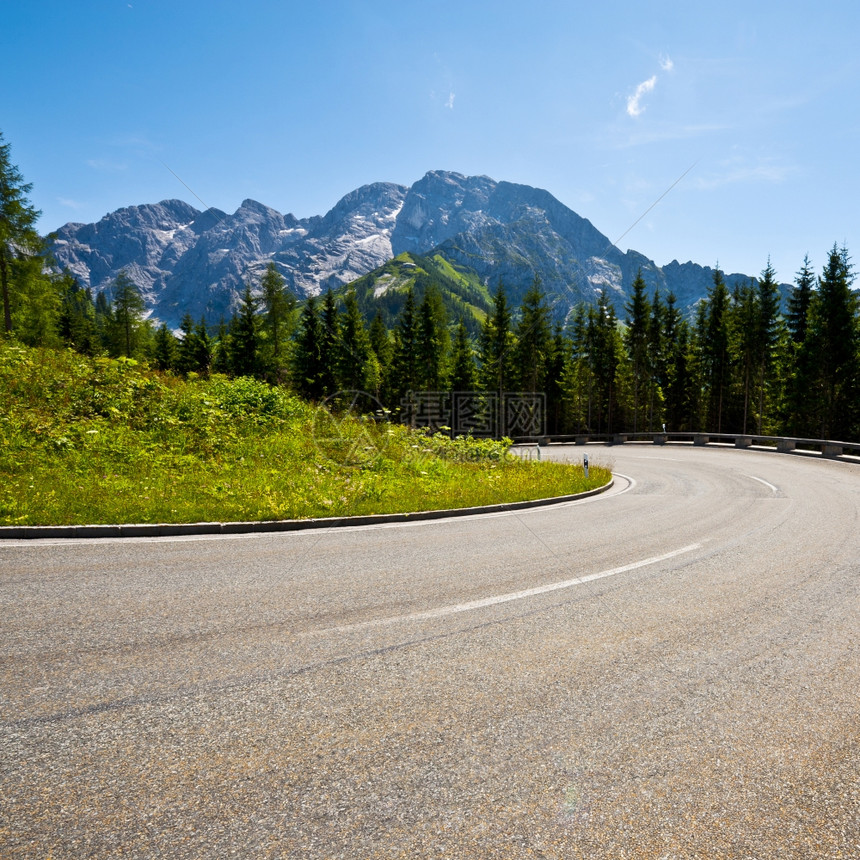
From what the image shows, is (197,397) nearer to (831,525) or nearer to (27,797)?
(27,797)

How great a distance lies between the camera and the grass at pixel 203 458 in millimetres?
8969

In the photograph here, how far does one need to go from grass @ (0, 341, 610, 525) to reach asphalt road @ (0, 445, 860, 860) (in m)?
2.19

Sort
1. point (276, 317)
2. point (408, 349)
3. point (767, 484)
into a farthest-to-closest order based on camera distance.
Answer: point (276, 317) → point (408, 349) → point (767, 484)

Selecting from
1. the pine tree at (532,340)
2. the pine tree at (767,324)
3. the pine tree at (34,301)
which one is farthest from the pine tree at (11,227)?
the pine tree at (767,324)

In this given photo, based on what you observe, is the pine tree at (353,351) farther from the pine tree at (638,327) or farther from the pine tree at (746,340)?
the pine tree at (746,340)

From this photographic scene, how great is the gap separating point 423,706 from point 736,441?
35.3m

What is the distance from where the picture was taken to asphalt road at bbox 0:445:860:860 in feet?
8.03

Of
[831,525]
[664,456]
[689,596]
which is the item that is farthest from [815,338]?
[689,596]

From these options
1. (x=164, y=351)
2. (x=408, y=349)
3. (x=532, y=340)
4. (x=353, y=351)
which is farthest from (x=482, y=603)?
(x=164, y=351)

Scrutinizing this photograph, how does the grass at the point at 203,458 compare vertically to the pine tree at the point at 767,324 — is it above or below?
below

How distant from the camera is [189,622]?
4695 millimetres

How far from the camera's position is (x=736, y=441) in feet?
104

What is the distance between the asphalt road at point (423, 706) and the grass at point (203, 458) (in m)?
2.19

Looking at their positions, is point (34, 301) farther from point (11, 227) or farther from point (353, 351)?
point (353, 351)
